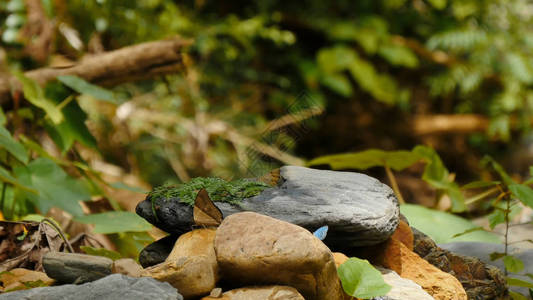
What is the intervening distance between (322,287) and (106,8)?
8.83 feet

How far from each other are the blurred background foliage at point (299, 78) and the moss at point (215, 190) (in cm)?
122

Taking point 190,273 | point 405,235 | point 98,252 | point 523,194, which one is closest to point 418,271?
point 405,235

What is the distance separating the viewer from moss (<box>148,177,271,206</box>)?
37.8 inches

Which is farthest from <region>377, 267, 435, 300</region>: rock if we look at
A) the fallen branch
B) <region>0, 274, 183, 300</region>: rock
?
the fallen branch

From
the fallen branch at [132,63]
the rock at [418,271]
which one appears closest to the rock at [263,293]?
the rock at [418,271]

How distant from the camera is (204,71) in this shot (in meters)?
4.05

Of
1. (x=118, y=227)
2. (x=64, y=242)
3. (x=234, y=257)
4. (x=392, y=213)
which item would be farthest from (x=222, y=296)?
(x=118, y=227)

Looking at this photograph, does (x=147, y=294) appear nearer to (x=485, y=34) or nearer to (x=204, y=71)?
(x=204, y=71)

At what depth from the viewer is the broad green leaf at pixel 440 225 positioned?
1.63 meters

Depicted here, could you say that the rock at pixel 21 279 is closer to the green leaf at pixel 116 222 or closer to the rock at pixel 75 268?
the rock at pixel 75 268

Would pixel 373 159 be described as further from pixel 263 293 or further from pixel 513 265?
pixel 263 293

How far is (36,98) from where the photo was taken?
1.95 meters

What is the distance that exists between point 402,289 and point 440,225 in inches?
30.9

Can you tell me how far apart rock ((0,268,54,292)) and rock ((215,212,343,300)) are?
359 millimetres
